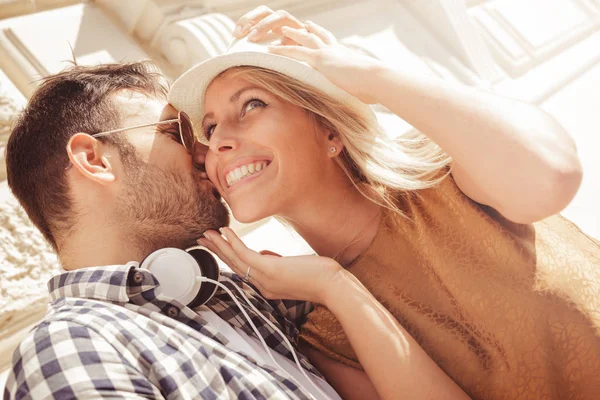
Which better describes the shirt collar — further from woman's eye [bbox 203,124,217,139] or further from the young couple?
woman's eye [bbox 203,124,217,139]

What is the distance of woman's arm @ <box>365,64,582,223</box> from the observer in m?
1.39

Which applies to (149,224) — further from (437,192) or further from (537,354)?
(537,354)

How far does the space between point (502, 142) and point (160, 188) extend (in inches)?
41.2

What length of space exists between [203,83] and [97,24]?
125 centimetres

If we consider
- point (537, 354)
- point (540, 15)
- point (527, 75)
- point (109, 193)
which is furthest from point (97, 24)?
point (540, 15)

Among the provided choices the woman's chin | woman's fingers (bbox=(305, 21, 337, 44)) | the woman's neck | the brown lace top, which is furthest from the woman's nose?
the brown lace top

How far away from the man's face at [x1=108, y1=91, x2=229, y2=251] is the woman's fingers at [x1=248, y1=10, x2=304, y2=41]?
42 cm

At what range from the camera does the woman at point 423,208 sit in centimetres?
146

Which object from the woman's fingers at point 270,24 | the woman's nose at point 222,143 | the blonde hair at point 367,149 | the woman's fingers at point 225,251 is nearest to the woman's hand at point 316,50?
the woman's fingers at point 270,24

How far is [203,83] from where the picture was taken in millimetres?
1888

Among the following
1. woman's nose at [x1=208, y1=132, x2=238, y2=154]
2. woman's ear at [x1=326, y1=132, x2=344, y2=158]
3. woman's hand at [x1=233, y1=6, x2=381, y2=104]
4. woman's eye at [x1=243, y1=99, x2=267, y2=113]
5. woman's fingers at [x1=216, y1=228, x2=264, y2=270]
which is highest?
woman's hand at [x1=233, y1=6, x2=381, y2=104]

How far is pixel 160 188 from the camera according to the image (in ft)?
5.97

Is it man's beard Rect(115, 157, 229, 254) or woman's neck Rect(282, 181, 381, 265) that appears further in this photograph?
woman's neck Rect(282, 181, 381, 265)

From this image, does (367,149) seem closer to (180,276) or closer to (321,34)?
(321,34)
